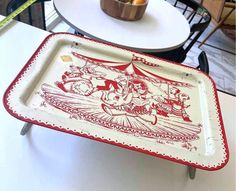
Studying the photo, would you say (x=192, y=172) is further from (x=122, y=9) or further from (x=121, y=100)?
(x=122, y=9)

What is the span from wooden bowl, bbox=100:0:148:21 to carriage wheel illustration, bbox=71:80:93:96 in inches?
23.8

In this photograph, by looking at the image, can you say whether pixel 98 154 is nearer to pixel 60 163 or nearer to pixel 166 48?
pixel 60 163

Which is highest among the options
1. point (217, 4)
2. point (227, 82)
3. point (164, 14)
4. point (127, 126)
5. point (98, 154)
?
point (127, 126)

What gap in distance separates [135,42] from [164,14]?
14.9 inches

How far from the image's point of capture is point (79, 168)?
0.66 metres

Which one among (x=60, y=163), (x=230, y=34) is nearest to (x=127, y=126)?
(x=60, y=163)

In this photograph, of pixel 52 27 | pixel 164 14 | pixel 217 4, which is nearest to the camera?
pixel 164 14

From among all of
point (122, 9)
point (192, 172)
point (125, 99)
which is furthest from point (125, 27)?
point (192, 172)

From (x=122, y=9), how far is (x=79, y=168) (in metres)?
0.79

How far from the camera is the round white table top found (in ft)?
3.84

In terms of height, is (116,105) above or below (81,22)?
above

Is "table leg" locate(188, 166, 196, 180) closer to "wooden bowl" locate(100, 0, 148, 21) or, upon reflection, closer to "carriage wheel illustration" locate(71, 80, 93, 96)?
"carriage wheel illustration" locate(71, 80, 93, 96)

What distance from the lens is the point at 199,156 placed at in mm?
604

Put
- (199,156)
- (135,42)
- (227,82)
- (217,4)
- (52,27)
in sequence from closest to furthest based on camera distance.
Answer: (199,156) < (135,42) < (52,27) < (227,82) < (217,4)
